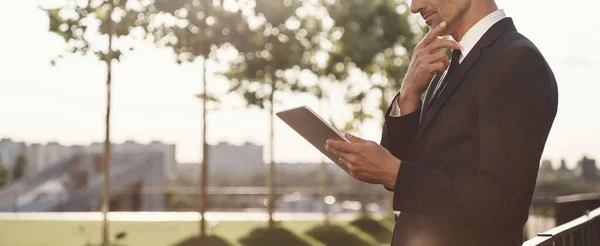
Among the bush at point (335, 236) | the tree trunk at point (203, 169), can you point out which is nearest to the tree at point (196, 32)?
the tree trunk at point (203, 169)

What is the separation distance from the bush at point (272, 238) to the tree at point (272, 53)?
2.96 feet

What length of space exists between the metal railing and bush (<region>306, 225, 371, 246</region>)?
1091 centimetres

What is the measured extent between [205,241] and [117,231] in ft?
15.1

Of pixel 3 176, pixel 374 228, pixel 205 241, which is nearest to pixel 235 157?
pixel 3 176

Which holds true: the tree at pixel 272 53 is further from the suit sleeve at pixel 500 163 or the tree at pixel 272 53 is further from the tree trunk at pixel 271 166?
the suit sleeve at pixel 500 163

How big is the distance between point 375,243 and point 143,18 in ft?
25.1

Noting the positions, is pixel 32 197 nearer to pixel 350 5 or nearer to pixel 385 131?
pixel 350 5

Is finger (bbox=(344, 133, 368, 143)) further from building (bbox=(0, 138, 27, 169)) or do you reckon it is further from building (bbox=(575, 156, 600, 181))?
building (bbox=(0, 138, 27, 169))

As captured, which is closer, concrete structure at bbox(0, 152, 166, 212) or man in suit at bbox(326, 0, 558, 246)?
man in suit at bbox(326, 0, 558, 246)

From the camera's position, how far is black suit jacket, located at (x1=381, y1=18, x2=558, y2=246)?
1986mm

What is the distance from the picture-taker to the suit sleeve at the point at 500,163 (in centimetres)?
198

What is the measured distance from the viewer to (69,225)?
73.3 feet

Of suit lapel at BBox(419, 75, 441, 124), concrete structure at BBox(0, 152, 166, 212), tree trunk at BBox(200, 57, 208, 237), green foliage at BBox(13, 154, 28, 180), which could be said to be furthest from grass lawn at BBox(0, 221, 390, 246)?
green foliage at BBox(13, 154, 28, 180)

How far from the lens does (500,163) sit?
1.99 meters
